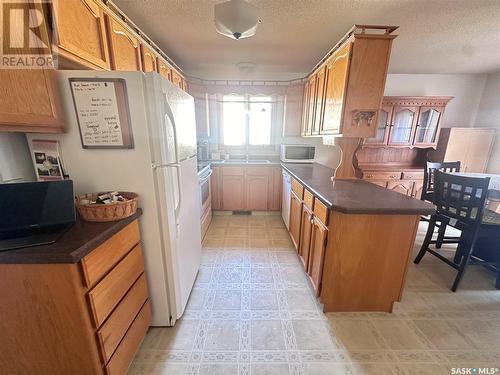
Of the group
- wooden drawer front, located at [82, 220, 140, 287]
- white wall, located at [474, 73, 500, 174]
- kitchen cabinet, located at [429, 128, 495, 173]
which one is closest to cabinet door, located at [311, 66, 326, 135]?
wooden drawer front, located at [82, 220, 140, 287]

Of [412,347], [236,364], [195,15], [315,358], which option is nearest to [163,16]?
[195,15]

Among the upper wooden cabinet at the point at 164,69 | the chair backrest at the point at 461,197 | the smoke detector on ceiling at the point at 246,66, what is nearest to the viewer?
the chair backrest at the point at 461,197

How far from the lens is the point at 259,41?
247 cm

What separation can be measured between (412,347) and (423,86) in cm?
441

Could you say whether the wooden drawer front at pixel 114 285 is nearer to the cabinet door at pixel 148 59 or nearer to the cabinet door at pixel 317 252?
the cabinet door at pixel 317 252

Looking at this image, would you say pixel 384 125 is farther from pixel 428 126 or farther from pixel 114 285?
pixel 114 285

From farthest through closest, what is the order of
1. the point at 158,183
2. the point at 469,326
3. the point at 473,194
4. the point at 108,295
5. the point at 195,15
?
1. the point at 195,15
2. the point at 473,194
3. the point at 469,326
4. the point at 158,183
5. the point at 108,295

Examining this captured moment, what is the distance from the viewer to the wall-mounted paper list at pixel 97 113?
3.63ft

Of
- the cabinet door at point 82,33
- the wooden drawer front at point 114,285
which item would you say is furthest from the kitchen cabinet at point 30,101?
the wooden drawer front at point 114,285

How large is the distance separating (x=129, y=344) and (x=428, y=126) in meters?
5.01

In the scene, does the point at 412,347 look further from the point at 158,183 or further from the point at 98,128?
the point at 98,128

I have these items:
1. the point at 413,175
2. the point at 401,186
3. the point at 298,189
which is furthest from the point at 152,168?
the point at 413,175

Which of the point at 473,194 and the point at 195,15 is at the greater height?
the point at 195,15

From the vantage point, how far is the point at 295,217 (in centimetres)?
250
